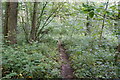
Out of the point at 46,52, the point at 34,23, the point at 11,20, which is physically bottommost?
the point at 46,52

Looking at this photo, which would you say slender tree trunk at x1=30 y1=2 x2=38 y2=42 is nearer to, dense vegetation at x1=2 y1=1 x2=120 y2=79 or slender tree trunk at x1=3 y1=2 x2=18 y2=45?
dense vegetation at x1=2 y1=1 x2=120 y2=79

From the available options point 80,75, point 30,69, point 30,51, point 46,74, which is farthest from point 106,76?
point 30,51

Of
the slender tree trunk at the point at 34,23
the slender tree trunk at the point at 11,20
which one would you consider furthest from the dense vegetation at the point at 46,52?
the slender tree trunk at the point at 11,20

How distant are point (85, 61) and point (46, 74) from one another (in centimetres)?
177

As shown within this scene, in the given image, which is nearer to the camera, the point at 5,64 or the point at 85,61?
the point at 5,64

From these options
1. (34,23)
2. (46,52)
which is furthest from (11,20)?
(46,52)

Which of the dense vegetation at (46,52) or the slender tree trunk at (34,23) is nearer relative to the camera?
the dense vegetation at (46,52)

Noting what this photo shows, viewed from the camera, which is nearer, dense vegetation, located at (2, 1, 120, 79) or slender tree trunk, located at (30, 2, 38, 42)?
dense vegetation, located at (2, 1, 120, 79)

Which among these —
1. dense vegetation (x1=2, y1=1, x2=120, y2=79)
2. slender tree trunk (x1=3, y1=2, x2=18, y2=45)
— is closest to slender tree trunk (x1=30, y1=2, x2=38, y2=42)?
dense vegetation (x1=2, y1=1, x2=120, y2=79)

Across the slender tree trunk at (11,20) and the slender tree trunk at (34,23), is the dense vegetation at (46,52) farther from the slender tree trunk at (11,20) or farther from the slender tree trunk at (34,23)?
the slender tree trunk at (11,20)

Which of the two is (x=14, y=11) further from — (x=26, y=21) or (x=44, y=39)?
(x=44, y=39)

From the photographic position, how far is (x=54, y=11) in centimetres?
580

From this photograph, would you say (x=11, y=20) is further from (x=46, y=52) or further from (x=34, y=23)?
(x=46, y=52)

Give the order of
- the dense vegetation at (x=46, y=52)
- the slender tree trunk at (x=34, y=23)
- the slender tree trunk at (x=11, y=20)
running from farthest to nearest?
the slender tree trunk at (x=34, y=23) → the slender tree trunk at (x=11, y=20) → the dense vegetation at (x=46, y=52)
